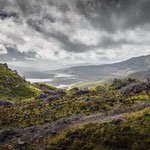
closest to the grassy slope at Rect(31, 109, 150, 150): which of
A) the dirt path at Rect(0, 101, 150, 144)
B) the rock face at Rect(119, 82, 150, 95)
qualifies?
the dirt path at Rect(0, 101, 150, 144)

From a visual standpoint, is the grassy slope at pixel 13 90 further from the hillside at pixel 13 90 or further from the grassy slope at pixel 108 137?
the grassy slope at pixel 108 137

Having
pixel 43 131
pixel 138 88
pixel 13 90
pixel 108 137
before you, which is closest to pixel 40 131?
pixel 43 131

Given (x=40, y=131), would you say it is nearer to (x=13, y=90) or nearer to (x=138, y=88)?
(x=138, y=88)

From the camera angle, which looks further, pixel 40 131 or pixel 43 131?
pixel 40 131

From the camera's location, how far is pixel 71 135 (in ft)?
42.5

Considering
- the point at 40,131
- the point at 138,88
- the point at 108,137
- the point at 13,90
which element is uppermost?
the point at 138,88

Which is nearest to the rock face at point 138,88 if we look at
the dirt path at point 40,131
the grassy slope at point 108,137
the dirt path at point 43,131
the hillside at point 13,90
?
the dirt path at point 43,131

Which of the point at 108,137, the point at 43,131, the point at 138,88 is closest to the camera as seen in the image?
the point at 108,137

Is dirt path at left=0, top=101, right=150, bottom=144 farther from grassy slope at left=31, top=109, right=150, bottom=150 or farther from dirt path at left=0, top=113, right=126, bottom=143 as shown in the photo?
grassy slope at left=31, top=109, right=150, bottom=150

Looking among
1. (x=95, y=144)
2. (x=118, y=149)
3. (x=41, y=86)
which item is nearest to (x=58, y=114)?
(x=95, y=144)

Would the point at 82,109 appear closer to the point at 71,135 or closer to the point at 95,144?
the point at 71,135

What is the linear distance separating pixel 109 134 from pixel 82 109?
1032cm

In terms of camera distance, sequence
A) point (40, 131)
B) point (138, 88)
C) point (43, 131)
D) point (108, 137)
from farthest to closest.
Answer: point (138, 88) < point (40, 131) < point (43, 131) < point (108, 137)

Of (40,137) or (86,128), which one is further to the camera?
(40,137)
